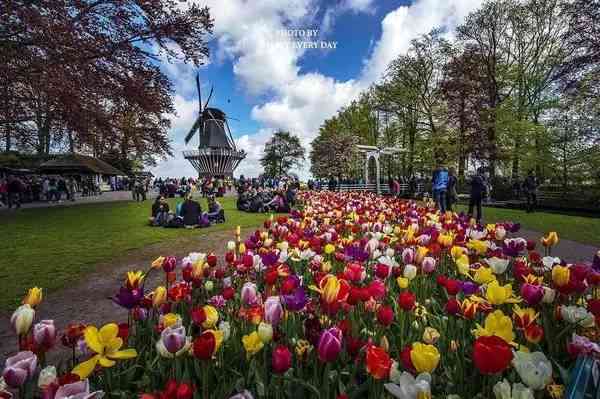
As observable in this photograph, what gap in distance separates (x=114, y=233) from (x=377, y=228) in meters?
10.2

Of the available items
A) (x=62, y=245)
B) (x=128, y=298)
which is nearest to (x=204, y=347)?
(x=128, y=298)

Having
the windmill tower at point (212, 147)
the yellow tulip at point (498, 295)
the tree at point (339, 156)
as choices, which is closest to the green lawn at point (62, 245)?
the yellow tulip at point (498, 295)

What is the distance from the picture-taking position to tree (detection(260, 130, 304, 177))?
4264 inches

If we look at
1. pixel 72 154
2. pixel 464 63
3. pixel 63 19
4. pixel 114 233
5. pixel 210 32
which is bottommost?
pixel 114 233

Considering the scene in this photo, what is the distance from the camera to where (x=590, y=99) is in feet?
68.2

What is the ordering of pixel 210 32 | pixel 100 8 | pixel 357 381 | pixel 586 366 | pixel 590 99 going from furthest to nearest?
pixel 590 99
pixel 210 32
pixel 100 8
pixel 357 381
pixel 586 366

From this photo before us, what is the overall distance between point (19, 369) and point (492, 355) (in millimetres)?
1678

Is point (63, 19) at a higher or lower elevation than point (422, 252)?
higher

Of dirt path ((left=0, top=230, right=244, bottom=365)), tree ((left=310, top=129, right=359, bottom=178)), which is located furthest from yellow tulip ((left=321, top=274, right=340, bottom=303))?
tree ((left=310, top=129, right=359, bottom=178))

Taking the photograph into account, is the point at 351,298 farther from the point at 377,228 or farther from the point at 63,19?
the point at 63,19

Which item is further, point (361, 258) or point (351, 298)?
point (361, 258)

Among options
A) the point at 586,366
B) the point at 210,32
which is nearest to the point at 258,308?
the point at 586,366

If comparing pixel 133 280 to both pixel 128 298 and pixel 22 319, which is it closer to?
pixel 128 298

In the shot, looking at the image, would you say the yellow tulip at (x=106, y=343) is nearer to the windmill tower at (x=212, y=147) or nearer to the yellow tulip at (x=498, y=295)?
the yellow tulip at (x=498, y=295)
